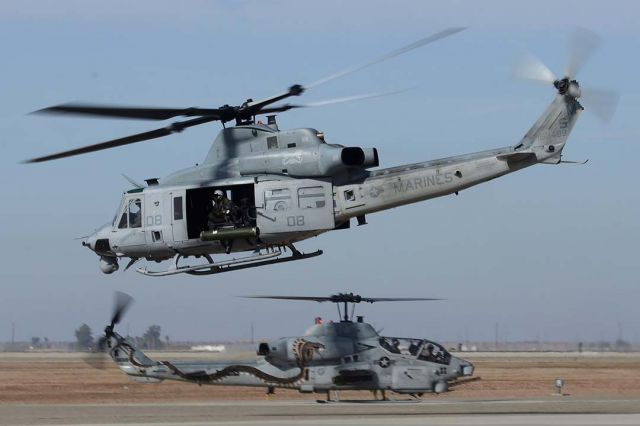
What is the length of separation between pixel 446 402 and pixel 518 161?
12.8 meters

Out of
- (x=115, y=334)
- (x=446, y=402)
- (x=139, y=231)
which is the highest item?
(x=139, y=231)

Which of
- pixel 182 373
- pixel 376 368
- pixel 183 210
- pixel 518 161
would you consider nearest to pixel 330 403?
pixel 376 368

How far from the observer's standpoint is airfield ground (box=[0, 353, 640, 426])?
2727 cm

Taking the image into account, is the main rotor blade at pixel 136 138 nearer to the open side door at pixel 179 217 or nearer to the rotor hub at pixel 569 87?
the open side door at pixel 179 217

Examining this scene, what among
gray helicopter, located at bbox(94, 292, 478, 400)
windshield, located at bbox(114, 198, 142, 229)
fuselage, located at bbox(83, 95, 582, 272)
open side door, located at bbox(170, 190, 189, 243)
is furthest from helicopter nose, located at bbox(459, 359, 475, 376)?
windshield, located at bbox(114, 198, 142, 229)

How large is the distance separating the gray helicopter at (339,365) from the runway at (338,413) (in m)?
0.76

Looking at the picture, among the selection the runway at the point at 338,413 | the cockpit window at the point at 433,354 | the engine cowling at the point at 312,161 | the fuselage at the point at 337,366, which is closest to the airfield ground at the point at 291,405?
the runway at the point at 338,413

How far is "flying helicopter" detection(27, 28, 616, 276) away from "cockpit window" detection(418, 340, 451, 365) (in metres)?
6.21

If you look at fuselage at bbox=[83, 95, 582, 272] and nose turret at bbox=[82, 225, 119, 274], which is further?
nose turret at bbox=[82, 225, 119, 274]

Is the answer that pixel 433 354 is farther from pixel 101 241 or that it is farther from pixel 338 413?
pixel 101 241

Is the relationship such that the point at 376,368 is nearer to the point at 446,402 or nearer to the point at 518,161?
the point at 446,402

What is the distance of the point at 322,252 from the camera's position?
89.6 feet

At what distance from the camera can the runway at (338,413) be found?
26.3 metres

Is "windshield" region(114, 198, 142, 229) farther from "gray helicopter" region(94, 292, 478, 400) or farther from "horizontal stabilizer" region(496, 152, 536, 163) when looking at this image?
"horizontal stabilizer" region(496, 152, 536, 163)
